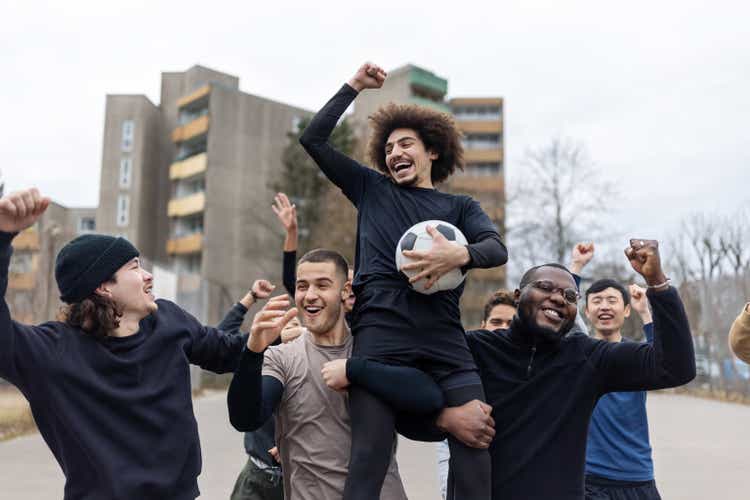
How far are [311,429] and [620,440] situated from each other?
2.53m

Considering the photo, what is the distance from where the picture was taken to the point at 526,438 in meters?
3.21

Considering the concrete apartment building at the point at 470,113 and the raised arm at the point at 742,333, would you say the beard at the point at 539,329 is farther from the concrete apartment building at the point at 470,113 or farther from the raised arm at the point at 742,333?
the concrete apartment building at the point at 470,113

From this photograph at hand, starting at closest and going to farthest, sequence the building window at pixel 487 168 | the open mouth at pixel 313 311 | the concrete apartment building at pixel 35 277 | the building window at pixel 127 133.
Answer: the open mouth at pixel 313 311 → the concrete apartment building at pixel 35 277 → the building window at pixel 127 133 → the building window at pixel 487 168

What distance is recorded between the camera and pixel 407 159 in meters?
3.72

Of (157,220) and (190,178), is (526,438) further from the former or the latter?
(157,220)

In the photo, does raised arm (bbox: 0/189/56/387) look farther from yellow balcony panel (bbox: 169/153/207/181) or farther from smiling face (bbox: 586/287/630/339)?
yellow balcony panel (bbox: 169/153/207/181)

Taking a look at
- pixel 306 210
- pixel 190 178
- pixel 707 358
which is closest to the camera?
pixel 707 358

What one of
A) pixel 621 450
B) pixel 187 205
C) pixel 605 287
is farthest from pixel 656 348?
pixel 187 205

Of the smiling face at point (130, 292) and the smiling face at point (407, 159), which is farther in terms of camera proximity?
the smiling face at point (407, 159)

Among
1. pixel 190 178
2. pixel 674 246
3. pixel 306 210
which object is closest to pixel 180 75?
pixel 190 178

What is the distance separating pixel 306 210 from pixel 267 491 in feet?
113

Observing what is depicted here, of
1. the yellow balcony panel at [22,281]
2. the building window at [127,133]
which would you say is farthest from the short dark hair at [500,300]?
the building window at [127,133]

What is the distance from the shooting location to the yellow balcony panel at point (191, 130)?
4447 cm

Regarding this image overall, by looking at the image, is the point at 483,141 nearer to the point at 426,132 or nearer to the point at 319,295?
the point at 426,132
